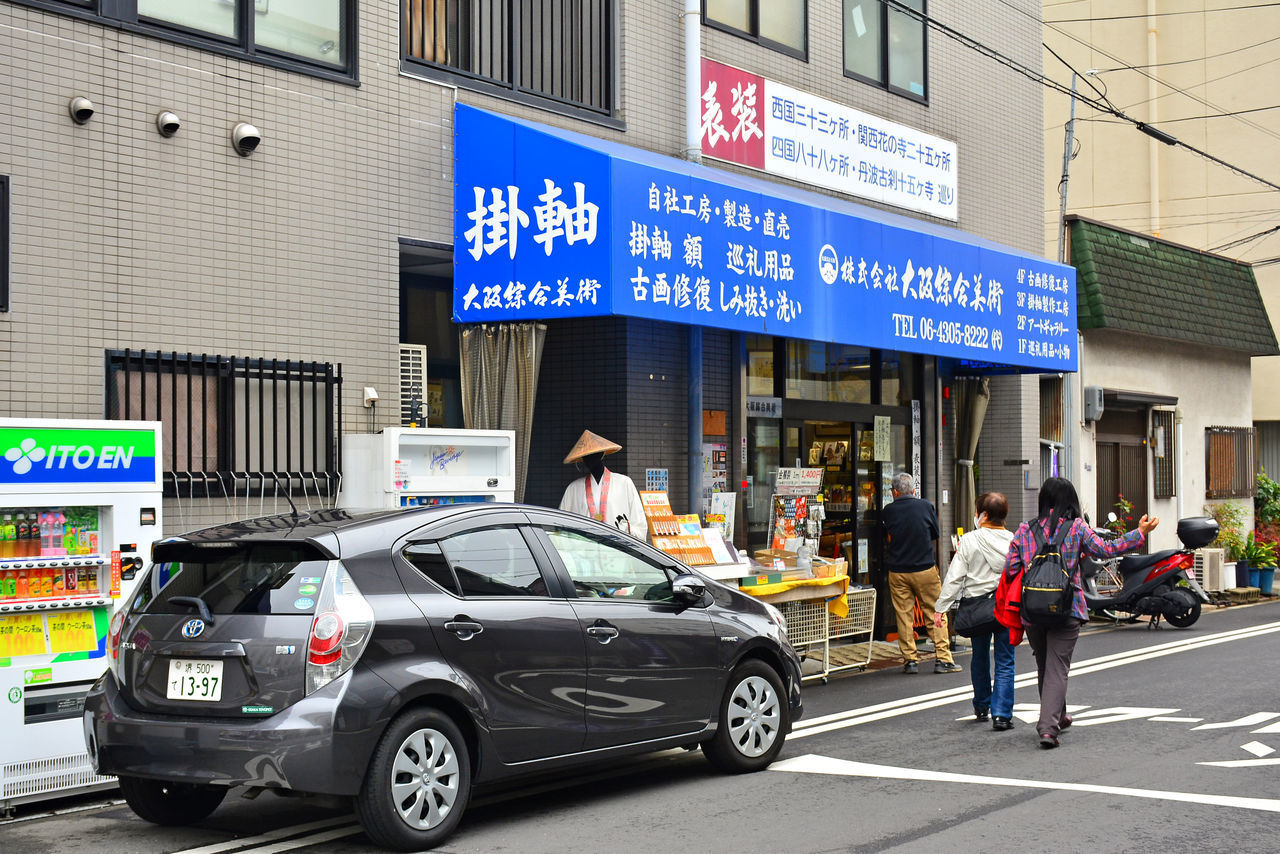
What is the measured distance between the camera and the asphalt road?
20.8 feet

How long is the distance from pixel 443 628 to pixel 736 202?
18.3ft

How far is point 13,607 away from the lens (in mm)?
7297

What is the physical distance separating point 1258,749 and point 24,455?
7465 millimetres

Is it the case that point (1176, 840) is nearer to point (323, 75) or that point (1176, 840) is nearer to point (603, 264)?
point (603, 264)

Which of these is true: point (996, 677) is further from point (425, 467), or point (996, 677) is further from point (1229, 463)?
point (1229, 463)

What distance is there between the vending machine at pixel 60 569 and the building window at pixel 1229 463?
1963 centimetres

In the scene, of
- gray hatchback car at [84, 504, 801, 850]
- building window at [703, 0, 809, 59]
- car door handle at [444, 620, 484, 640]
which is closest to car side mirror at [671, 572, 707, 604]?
gray hatchback car at [84, 504, 801, 850]

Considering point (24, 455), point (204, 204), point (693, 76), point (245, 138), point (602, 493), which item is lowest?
point (602, 493)

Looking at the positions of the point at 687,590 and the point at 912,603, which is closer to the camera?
the point at 687,590

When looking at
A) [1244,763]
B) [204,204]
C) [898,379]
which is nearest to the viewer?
[1244,763]

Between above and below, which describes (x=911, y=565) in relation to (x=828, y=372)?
below

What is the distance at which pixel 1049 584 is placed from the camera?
28.5 ft

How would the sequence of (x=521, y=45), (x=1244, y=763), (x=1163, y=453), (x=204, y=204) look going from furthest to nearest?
1. (x=1163, y=453)
2. (x=521, y=45)
3. (x=204, y=204)
4. (x=1244, y=763)

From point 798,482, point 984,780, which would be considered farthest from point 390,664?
point 798,482
